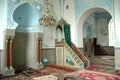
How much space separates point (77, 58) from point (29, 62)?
3.26 metres

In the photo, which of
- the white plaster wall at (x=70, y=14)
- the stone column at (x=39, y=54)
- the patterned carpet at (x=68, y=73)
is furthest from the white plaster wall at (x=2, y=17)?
the white plaster wall at (x=70, y=14)

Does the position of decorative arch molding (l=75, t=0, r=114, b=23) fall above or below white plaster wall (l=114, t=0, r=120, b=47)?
above

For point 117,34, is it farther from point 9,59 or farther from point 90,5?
point 9,59

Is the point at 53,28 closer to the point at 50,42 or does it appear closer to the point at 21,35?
the point at 50,42

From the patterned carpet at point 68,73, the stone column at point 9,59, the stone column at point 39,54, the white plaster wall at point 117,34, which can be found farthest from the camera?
the stone column at point 39,54

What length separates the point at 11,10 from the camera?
6699 millimetres

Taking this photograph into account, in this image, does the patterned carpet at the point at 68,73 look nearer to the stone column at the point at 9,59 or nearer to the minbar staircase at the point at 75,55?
the stone column at the point at 9,59

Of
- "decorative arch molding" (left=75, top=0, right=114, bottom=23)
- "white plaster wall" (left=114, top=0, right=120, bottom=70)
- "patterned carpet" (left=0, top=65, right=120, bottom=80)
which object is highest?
"decorative arch molding" (left=75, top=0, right=114, bottom=23)

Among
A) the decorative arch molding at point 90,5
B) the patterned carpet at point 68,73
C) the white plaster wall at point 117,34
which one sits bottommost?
the patterned carpet at point 68,73

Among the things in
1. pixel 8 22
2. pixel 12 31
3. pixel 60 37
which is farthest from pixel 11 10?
pixel 60 37

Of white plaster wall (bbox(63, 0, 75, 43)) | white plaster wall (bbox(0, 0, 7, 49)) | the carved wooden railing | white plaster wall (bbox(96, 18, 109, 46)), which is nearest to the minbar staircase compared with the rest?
the carved wooden railing

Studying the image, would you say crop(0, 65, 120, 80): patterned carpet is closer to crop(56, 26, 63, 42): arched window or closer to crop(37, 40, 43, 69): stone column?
crop(37, 40, 43, 69): stone column

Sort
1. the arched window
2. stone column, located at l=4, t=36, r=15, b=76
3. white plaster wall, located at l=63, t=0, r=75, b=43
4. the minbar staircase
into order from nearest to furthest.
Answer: stone column, located at l=4, t=36, r=15, b=76 → the minbar staircase → white plaster wall, located at l=63, t=0, r=75, b=43 → the arched window

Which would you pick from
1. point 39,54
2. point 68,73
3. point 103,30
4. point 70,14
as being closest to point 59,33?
point 70,14
